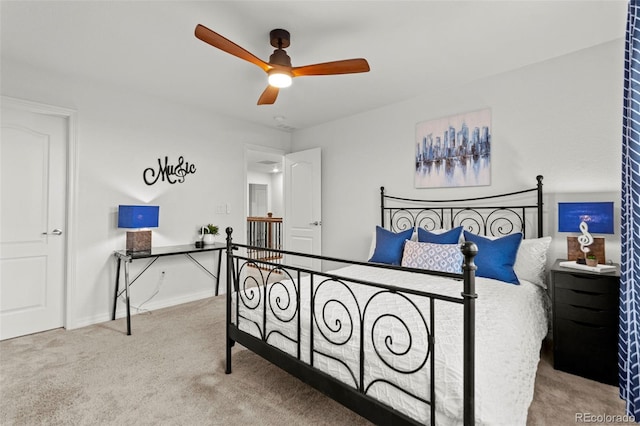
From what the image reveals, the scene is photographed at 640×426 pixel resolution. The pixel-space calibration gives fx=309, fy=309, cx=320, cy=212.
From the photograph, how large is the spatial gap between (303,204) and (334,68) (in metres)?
2.79

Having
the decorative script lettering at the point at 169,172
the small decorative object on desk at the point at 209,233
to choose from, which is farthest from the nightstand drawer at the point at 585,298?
the decorative script lettering at the point at 169,172

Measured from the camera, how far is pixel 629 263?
1.72 metres

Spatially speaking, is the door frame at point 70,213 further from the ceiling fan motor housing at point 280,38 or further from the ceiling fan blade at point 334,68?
the ceiling fan blade at point 334,68

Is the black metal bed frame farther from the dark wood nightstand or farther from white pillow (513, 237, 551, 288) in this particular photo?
the dark wood nightstand

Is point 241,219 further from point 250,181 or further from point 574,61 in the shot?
point 250,181

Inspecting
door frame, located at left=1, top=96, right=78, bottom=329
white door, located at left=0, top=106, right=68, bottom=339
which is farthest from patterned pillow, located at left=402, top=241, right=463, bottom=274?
white door, located at left=0, top=106, right=68, bottom=339

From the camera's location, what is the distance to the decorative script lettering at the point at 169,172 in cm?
367

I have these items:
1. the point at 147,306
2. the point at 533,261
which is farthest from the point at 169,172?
the point at 533,261

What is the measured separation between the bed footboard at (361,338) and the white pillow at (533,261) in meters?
1.15

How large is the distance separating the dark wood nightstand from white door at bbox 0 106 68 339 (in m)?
4.48

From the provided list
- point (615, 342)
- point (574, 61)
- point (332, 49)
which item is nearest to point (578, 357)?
point (615, 342)

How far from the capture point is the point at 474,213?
3223mm

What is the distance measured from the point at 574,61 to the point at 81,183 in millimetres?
4744

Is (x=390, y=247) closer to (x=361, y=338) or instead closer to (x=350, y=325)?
(x=350, y=325)
